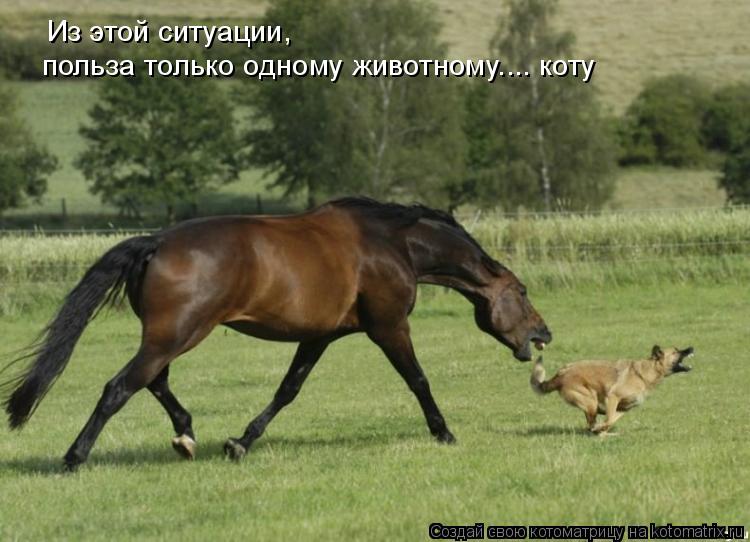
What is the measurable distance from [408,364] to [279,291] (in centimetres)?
130

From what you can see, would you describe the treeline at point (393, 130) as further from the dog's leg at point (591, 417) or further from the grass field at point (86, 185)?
the dog's leg at point (591, 417)

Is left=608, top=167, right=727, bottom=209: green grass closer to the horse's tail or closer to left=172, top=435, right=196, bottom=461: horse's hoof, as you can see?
left=172, top=435, right=196, bottom=461: horse's hoof

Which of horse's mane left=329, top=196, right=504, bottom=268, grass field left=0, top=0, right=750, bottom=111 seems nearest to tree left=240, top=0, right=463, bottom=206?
grass field left=0, top=0, right=750, bottom=111

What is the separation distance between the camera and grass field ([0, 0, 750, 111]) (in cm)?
7825

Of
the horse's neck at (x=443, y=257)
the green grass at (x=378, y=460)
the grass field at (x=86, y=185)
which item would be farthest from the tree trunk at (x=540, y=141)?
the horse's neck at (x=443, y=257)

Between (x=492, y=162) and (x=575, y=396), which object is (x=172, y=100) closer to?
(x=492, y=162)

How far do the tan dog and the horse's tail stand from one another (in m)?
3.53

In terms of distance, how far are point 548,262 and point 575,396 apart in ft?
59.2

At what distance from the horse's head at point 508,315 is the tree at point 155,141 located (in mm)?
55077

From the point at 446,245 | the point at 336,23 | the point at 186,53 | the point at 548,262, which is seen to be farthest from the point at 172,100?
the point at 446,245

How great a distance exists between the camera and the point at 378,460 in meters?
9.30

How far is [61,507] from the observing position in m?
7.96

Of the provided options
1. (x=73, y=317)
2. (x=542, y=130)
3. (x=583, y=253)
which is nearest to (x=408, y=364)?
(x=73, y=317)

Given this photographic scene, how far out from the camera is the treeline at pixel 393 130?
59750 mm
